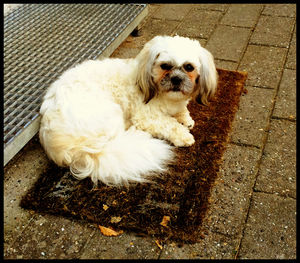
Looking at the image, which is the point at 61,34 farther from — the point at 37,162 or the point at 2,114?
the point at 37,162

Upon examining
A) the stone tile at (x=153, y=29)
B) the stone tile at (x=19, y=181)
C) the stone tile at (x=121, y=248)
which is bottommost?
the stone tile at (x=153, y=29)

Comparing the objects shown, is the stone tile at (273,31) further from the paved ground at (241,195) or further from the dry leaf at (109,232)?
the dry leaf at (109,232)

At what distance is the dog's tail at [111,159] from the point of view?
2.52 meters

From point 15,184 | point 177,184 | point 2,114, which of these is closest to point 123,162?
point 177,184

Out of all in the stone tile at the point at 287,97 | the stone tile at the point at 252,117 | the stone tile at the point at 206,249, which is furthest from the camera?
the stone tile at the point at 287,97

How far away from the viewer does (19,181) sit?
2.70 meters

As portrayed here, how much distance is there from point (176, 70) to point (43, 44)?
189 cm

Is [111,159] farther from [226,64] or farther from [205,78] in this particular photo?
[226,64]

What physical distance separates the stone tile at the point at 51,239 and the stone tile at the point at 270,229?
3.35 feet

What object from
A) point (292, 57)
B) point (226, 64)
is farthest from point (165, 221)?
point (292, 57)

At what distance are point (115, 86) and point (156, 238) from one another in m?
1.24

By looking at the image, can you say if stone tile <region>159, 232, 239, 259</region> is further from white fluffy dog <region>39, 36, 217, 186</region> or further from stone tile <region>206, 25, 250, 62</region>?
stone tile <region>206, 25, 250, 62</region>

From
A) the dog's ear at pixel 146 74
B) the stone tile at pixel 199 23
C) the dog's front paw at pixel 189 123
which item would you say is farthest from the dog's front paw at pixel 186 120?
the stone tile at pixel 199 23

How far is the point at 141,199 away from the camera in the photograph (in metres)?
2.49
